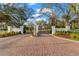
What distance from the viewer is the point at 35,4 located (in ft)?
10.7

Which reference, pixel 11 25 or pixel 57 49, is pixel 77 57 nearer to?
pixel 57 49

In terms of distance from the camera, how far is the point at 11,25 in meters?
3.41

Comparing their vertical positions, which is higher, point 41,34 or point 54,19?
point 54,19

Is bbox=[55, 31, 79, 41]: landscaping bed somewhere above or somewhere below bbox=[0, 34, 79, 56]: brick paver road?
above

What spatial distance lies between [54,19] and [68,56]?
56cm

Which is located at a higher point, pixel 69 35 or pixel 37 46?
pixel 69 35

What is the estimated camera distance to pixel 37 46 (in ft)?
10.8

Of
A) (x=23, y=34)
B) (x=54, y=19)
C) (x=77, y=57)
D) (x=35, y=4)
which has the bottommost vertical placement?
(x=77, y=57)

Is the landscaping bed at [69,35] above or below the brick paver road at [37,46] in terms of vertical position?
above

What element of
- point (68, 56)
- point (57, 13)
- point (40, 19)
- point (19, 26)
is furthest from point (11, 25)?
point (68, 56)

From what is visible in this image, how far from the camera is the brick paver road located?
3.24 m

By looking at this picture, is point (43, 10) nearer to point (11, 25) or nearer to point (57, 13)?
point (57, 13)

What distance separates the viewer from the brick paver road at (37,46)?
10.6 feet

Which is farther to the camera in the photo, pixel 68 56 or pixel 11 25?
pixel 11 25
